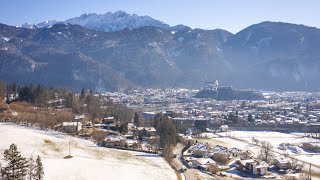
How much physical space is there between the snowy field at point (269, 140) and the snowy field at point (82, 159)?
2148 centimetres

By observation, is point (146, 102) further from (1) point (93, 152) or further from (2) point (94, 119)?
(1) point (93, 152)

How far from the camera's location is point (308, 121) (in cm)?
9406

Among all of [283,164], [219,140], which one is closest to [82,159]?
[283,164]

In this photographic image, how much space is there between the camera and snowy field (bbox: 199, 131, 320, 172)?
5767 cm

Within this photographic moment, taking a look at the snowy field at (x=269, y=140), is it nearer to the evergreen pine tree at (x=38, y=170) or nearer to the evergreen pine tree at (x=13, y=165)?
the evergreen pine tree at (x=38, y=170)

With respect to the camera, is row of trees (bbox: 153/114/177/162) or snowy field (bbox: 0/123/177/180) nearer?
snowy field (bbox: 0/123/177/180)

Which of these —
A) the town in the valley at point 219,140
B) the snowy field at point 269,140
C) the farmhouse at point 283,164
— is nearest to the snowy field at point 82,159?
the town in the valley at point 219,140

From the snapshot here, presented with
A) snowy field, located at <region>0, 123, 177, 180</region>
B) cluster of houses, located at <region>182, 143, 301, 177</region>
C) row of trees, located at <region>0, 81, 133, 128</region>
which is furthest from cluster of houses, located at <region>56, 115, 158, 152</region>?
cluster of houses, located at <region>182, 143, 301, 177</region>

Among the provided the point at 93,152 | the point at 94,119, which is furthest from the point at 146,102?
the point at 93,152

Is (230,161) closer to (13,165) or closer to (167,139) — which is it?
(167,139)

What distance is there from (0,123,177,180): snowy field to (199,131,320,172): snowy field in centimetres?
2148

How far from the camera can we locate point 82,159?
3947cm

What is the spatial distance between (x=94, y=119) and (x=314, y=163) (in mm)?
30999

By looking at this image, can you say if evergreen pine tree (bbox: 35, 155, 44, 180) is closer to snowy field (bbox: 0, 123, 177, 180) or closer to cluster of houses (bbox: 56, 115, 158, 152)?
snowy field (bbox: 0, 123, 177, 180)
